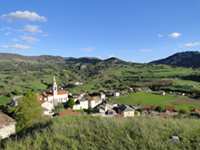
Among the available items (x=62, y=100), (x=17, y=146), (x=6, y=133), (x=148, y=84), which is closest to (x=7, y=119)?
(x=6, y=133)

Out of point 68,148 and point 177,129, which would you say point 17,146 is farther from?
point 177,129

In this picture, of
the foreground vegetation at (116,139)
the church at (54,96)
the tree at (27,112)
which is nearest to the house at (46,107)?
the church at (54,96)

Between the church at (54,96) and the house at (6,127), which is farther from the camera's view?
the church at (54,96)

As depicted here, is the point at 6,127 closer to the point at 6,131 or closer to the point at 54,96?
the point at 6,131

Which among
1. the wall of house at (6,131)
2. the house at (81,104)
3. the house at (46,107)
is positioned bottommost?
the house at (81,104)

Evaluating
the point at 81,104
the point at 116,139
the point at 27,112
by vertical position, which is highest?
the point at 116,139

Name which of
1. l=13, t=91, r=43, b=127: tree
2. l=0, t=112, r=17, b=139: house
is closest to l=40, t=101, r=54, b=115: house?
l=13, t=91, r=43, b=127: tree

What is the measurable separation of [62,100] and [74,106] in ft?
32.1

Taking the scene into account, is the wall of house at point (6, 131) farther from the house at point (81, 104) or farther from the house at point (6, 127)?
the house at point (81, 104)

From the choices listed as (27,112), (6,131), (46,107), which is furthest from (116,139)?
(46,107)

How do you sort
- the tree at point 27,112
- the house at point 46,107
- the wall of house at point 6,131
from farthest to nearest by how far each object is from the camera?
1. the house at point 46,107
2. the tree at point 27,112
3. the wall of house at point 6,131

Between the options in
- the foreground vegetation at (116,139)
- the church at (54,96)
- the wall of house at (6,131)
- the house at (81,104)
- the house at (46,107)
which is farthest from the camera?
the church at (54,96)

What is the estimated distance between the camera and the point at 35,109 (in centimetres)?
1903

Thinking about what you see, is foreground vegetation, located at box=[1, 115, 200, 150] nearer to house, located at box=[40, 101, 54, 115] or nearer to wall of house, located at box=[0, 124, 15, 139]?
wall of house, located at box=[0, 124, 15, 139]
